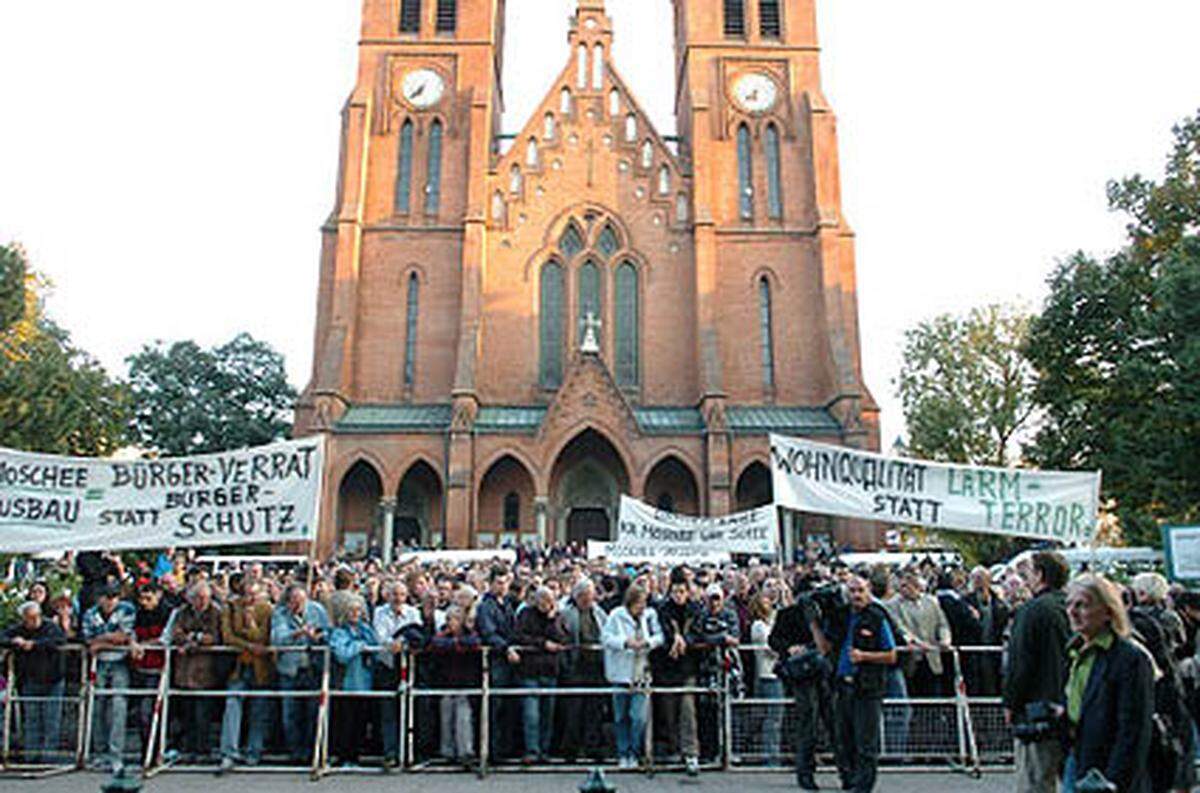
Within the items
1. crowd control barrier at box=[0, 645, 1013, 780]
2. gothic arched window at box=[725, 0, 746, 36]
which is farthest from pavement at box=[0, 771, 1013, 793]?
gothic arched window at box=[725, 0, 746, 36]

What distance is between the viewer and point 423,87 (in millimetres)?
37844

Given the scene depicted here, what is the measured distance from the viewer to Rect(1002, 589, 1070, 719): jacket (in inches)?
232

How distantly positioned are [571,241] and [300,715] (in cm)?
2835

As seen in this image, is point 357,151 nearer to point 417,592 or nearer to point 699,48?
point 699,48

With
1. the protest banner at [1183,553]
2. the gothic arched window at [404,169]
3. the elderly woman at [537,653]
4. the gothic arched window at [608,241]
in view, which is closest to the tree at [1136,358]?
the protest banner at [1183,553]

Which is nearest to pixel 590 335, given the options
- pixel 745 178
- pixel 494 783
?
pixel 745 178

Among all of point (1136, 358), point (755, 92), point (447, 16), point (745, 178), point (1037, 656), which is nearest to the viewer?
point (1037, 656)

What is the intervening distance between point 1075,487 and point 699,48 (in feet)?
101

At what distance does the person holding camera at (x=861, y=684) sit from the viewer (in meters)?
7.66

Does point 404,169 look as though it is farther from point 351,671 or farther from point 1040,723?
point 1040,723

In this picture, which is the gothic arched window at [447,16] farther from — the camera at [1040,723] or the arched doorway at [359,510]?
the camera at [1040,723]

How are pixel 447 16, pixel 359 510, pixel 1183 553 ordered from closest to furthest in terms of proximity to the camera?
pixel 1183 553
pixel 359 510
pixel 447 16

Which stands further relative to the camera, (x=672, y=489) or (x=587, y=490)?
(x=587, y=490)

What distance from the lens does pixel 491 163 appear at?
3803cm
